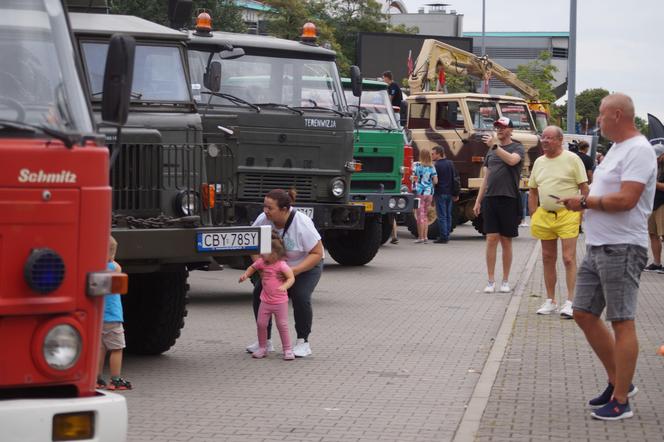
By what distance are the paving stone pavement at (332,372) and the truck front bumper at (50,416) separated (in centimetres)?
232

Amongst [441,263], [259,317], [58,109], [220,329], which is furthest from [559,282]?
[58,109]

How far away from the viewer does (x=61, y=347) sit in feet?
18.1

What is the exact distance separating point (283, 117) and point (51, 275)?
10.9m

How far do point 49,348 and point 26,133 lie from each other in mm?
880

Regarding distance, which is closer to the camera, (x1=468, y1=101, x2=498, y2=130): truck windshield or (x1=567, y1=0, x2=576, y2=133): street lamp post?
(x1=468, y1=101, x2=498, y2=130): truck windshield

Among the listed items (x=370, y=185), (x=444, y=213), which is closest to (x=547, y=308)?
(x=370, y=185)

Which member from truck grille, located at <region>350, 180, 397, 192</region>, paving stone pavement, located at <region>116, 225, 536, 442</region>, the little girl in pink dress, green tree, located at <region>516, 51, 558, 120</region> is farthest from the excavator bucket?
green tree, located at <region>516, 51, 558, 120</region>

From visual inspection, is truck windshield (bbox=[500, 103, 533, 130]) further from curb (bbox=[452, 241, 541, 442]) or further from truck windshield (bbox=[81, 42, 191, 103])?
truck windshield (bbox=[81, 42, 191, 103])

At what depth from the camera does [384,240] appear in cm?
2353

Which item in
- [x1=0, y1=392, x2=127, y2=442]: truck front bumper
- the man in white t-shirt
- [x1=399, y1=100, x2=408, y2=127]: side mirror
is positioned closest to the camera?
[x1=0, y1=392, x2=127, y2=442]: truck front bumper

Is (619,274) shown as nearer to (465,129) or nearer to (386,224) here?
(386,224)

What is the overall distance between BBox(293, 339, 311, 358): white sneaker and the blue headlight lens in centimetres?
561

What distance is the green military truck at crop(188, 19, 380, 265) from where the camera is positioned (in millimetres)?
15773

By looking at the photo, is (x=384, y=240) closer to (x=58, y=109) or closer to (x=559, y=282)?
(x=559, y=282)
